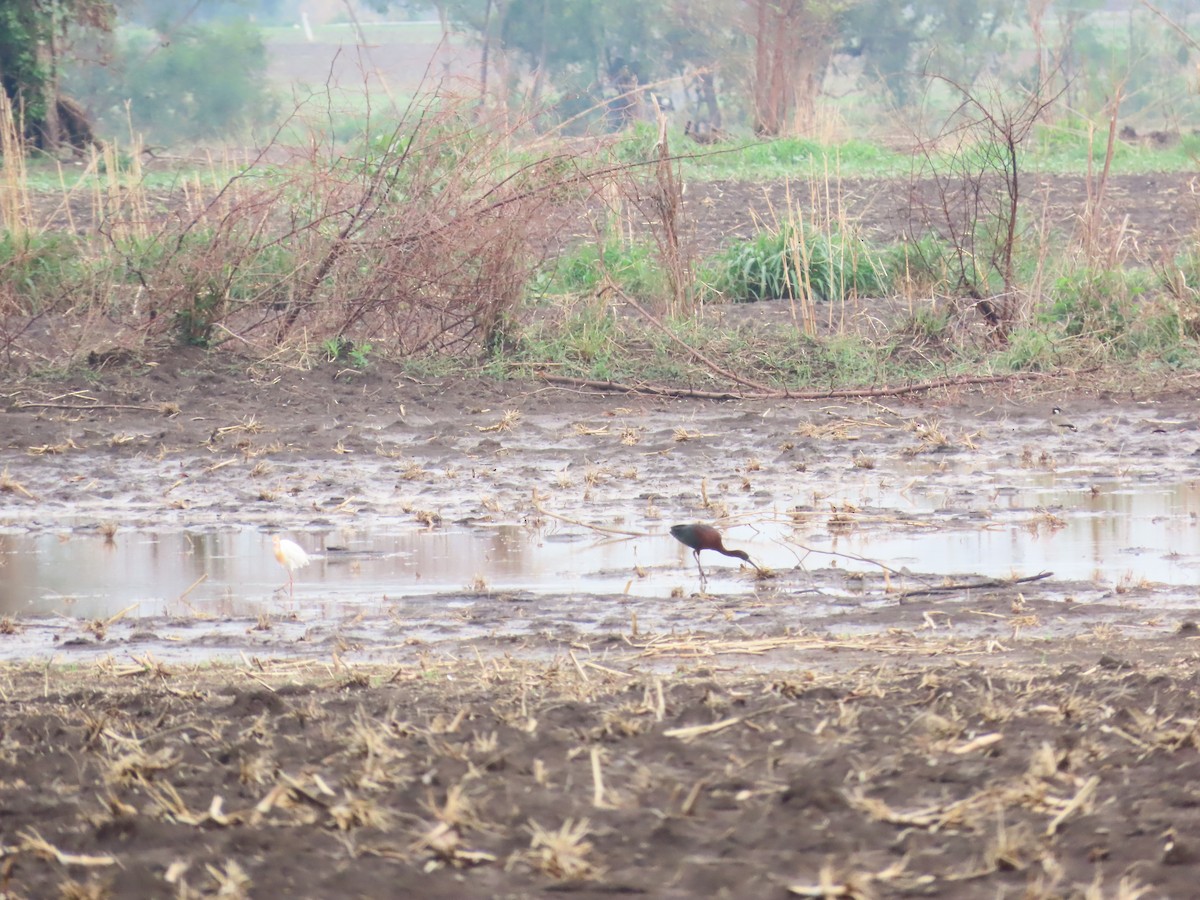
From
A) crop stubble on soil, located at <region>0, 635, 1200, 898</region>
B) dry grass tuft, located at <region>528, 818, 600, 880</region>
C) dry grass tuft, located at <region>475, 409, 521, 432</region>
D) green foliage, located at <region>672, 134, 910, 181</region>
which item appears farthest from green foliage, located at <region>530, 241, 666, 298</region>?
dry grass tuft, located at <region>528, 818, 600, 880</region>

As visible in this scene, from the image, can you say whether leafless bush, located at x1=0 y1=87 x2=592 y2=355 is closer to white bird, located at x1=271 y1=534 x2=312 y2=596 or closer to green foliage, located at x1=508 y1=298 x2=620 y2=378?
green foliage, located at x1=508 y1=298 x2=620 y2=378

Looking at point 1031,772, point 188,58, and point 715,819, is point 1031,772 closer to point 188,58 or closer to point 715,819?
point 715,819

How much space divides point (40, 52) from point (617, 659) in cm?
1924

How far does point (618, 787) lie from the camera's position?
312cm

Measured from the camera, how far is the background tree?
2022 cm

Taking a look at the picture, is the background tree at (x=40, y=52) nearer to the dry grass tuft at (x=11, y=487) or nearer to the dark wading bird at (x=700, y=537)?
the dry grass tuft at (x=11, y=487)

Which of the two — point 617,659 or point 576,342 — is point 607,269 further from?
point 617,659

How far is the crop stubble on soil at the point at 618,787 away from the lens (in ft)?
9.04

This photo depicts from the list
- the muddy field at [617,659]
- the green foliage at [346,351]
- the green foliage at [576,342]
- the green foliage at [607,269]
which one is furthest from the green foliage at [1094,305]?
the green foliage at [346,351]

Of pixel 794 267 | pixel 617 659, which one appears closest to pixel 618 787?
pixel 617 659

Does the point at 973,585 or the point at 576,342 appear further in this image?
the point at 576,342

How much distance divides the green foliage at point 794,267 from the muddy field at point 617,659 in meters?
2.87

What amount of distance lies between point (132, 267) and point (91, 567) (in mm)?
4868

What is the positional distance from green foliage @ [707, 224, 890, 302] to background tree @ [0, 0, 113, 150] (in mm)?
9831
